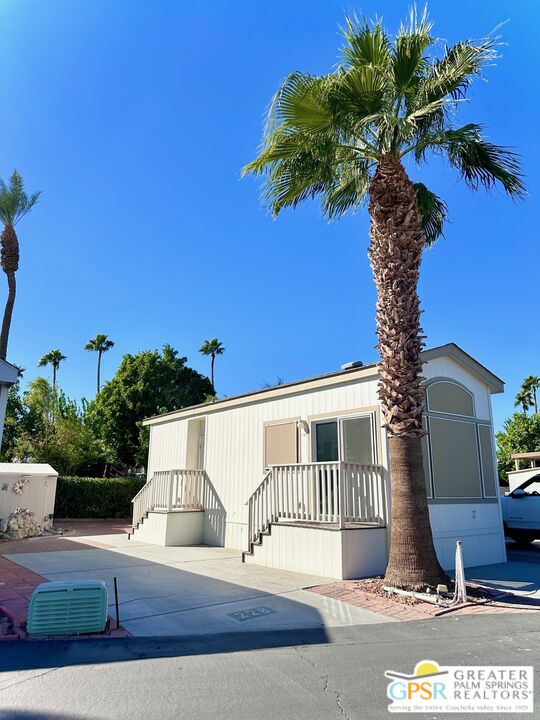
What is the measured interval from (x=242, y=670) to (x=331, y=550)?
4362 millimetres

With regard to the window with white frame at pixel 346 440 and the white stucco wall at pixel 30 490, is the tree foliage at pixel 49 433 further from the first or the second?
the window with white frame at pixel 346 440

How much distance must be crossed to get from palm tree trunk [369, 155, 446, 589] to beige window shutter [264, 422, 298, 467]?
3419 millimetres

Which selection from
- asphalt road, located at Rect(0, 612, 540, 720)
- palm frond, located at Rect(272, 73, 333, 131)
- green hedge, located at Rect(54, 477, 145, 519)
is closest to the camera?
asphalt road, located at Rect(0, 612, 540, 720)

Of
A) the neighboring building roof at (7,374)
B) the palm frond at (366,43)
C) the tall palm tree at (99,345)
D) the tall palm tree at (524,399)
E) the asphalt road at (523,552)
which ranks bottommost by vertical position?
the asphalt road at (523,552)

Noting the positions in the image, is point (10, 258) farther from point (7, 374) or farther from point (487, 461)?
point (487, 461)

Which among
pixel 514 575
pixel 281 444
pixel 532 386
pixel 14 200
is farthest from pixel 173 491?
pixel 532 386

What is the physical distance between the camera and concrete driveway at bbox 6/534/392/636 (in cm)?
548

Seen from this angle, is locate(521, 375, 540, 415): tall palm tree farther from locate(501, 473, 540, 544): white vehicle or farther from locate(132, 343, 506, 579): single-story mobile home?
locate(132, 343, 506, 579): single-story mobile home

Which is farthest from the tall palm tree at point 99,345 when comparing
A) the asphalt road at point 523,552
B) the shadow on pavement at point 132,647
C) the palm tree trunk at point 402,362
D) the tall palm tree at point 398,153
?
the shadow on pavement at point 132,647

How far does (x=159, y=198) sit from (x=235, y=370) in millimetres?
33141

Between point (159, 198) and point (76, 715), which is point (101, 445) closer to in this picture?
point (159, 198)

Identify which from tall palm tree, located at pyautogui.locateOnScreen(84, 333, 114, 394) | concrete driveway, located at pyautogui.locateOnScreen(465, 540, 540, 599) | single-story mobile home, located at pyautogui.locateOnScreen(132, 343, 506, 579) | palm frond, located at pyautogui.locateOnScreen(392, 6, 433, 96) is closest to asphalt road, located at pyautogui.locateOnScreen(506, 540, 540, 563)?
concrete driveway, located at pyautogui.locateOnScreen(465, 540, 540, 599)

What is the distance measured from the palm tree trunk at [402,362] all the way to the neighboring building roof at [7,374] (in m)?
6.41

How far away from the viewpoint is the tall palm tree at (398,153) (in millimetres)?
7301
